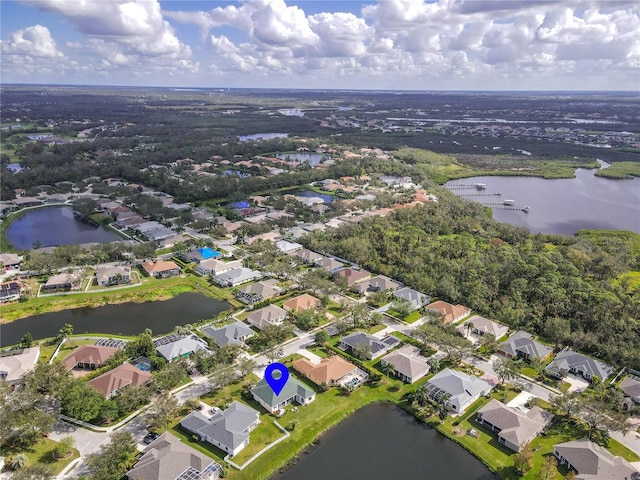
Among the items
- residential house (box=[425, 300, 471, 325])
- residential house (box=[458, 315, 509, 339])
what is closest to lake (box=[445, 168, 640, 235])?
residential house (box=[425, 300, 471, 325])

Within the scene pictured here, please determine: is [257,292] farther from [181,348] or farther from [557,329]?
[557,329]

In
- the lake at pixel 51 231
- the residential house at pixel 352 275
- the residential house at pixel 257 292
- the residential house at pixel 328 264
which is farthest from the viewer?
the lake at pixel 51 231

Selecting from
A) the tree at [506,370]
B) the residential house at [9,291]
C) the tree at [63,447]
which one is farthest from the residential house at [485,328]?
the residential house at [9,291]

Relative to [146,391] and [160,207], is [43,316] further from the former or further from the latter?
[160,207]

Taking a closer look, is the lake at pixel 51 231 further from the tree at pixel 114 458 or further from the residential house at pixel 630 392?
the residential house at pixel 630 392

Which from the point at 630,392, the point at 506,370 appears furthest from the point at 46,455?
the point at 630,392

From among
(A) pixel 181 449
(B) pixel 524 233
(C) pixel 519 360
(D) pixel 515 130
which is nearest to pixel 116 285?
(A) pixel 181 449
